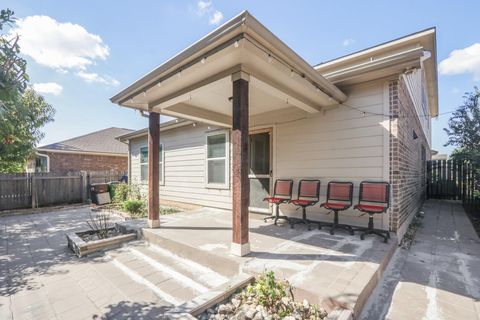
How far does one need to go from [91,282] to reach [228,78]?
310 cm

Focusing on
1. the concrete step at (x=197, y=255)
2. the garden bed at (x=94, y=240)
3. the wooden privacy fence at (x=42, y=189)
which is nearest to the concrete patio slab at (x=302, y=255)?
the concrete step at (x=197, y=255)

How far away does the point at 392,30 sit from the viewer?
6441mm

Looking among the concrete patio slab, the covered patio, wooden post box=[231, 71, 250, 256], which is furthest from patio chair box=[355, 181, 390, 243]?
wooden post box=[231, 71, 250, 256]

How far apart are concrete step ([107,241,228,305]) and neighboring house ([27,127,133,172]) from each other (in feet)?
41.6

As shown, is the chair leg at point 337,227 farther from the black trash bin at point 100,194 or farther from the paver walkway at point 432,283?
the black trash bin at point 100,194

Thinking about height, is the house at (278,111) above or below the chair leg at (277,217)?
above

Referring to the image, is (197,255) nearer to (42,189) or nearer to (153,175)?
(153,175)

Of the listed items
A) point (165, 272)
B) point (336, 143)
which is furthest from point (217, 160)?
point (165, 272)

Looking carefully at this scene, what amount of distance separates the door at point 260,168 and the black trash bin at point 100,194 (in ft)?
21.3

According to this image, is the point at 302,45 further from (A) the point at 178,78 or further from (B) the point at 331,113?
(A) the point at 178,78

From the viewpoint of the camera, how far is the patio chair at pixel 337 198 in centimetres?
390

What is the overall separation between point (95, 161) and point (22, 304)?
46.8 ft

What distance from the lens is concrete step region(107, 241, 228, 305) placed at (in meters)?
2.57

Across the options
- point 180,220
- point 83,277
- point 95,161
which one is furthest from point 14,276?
point 95,161
